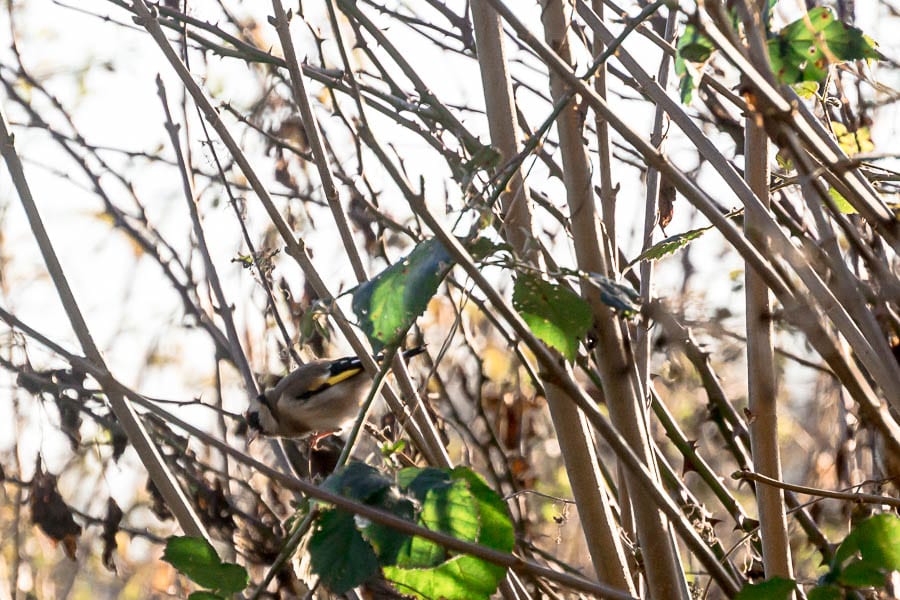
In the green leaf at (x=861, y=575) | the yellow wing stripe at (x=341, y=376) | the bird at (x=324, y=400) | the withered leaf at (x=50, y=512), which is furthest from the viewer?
the yellow wing stripe at (x=341, y=376)

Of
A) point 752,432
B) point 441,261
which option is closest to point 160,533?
point 752,432

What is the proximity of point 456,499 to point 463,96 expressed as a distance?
254 cm

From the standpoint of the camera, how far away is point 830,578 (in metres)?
1.32

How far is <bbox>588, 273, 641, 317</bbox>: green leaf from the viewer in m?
1.45

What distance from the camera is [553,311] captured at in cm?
154

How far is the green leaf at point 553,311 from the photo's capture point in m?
1.54

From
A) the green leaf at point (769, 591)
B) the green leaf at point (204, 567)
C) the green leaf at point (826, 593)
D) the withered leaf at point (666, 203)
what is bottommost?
the green leaf at point (826, 593)

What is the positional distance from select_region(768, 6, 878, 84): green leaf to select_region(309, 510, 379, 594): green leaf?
858 mm

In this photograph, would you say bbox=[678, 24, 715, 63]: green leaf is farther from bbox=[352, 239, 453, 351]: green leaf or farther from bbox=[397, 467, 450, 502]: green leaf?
bbox=[397, 467, 450, 502]: green leaf

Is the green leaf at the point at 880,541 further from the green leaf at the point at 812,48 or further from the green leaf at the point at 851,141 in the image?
the green leaf at the point at 851,141

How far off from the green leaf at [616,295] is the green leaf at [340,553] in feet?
1.52

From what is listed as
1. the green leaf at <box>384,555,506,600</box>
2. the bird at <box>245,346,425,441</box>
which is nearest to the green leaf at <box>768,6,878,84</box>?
the green leaf at <box>384,555,506,600</box>

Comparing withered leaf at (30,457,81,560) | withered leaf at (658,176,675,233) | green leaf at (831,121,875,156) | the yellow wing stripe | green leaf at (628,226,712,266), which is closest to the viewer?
green leaf at (628,226,712,266)

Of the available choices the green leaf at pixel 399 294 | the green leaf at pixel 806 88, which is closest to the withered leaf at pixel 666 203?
the green leaf at pixel 806 88
